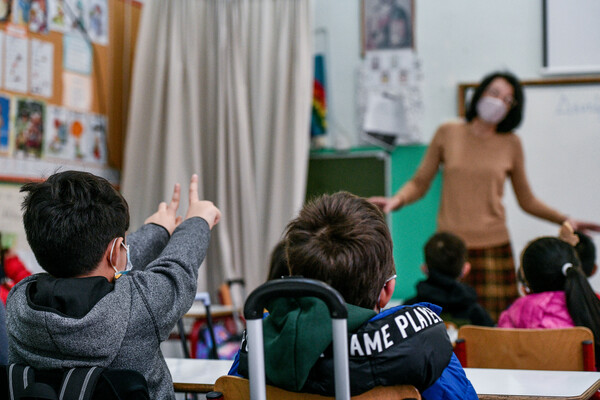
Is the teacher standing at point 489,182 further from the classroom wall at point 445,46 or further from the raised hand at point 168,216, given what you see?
the raised hand at point 168,216

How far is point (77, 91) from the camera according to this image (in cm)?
388

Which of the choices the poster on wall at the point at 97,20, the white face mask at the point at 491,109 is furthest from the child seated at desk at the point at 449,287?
the poster on wall at the point at 97,20

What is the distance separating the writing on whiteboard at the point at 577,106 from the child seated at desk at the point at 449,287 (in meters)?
1.94

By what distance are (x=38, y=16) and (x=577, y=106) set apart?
3082 mm

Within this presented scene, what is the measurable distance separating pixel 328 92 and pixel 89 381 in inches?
142

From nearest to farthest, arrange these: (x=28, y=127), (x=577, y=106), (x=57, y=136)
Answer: (x=28, y=127)
(x=57, y=136)
(x=577, y=106)

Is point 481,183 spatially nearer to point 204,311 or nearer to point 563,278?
point 563,278

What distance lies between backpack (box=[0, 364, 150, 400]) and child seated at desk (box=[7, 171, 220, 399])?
0.05m

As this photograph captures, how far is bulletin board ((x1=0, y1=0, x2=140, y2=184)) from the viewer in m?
3.43

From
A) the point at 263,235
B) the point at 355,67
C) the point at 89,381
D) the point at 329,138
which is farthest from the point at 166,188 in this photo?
the point at 89,381

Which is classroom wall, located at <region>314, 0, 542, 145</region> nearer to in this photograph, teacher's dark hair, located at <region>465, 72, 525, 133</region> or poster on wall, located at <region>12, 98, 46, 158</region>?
teacher's dark hair, located at <region>465, 72, 525, 133</region>

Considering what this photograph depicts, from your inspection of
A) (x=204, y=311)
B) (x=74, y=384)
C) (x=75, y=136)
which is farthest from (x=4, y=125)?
(x=74, y=384)

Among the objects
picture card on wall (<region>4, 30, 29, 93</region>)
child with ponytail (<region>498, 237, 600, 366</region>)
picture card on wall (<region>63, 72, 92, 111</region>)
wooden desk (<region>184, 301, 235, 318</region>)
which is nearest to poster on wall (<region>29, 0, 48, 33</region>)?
picture card on wall (<region>4, 30, 29, 93</region>)

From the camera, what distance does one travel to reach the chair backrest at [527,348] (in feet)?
5.78
